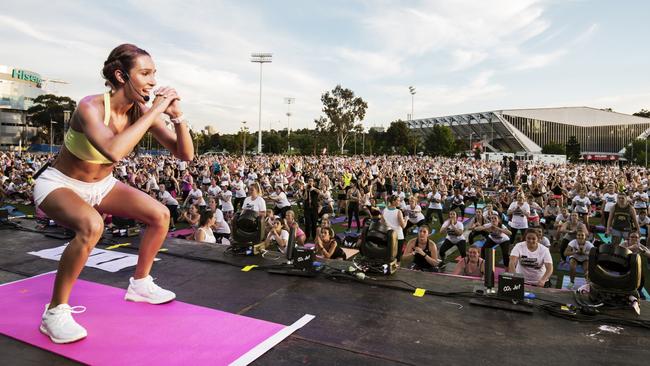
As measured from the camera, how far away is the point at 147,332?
2721 mm

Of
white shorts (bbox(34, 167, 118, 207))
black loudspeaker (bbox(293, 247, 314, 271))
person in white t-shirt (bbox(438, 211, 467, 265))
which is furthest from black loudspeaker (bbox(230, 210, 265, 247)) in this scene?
person in white t-shirt (bbox(438, 211, 467, 265))

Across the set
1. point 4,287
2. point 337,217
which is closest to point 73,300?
point 4,287

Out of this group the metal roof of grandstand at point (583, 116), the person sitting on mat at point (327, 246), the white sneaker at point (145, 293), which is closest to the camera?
the white sneaker at point (145, 293)

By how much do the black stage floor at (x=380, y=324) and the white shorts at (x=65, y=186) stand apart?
0.96 m

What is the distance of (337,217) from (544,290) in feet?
32.9

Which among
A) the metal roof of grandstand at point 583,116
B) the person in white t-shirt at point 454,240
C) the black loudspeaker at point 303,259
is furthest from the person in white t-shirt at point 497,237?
the metal roof of grandstand at point 583,116

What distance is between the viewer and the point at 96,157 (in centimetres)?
265

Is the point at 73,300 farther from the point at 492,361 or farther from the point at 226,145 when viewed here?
the point at 226,145

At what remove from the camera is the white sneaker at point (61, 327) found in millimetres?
2531

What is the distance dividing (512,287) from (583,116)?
101 metres

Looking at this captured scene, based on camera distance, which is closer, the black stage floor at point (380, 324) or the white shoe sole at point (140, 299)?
the black stage floor at point (380, 324)

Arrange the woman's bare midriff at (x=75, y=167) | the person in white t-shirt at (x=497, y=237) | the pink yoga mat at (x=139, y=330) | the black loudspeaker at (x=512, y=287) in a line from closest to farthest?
the pink yoga mat at (x=139, y=330) → the woman's bare midriff at (x=75, y=167) → the black loudspeaker at (x=512, y=287) → the person in white t-shirt at (x=497, y=237)

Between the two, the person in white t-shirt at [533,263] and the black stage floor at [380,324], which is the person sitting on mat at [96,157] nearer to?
the black stage floor at [380,324]

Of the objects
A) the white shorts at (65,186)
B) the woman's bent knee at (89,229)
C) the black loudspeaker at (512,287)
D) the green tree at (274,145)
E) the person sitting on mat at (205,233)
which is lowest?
the person sitting on mat at (205,233)
